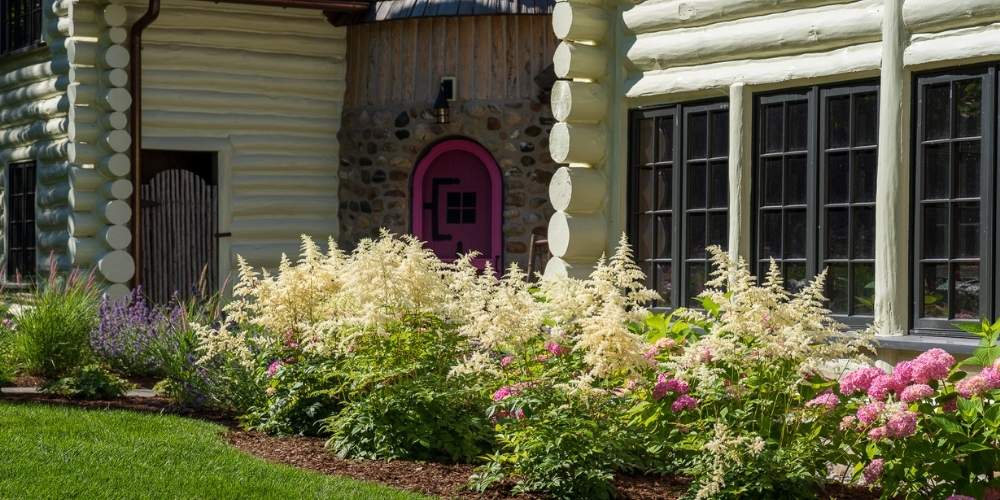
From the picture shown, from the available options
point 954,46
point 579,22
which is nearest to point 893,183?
point 954,46

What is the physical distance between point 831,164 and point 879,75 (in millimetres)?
676

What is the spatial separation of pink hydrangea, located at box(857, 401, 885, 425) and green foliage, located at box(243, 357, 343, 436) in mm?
3374

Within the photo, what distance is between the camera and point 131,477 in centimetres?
746

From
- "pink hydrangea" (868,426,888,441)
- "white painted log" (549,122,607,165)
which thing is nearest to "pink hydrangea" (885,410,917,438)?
"pink hydrangea" (868,426,888,441)

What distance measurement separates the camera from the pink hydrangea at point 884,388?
6.82m

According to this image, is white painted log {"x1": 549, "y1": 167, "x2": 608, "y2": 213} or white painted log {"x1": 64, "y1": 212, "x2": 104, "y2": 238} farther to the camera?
white painted log {"x1": 64, "y1": 212, "x2": 104, "y2": 238}

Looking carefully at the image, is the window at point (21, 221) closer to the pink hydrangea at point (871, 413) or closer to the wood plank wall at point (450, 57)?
the wood plank wall at point (450, 57)

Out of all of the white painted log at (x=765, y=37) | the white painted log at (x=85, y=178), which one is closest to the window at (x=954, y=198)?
the white painted log at (x=765, y=37)

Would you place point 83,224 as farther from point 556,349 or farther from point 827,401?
point 827,401

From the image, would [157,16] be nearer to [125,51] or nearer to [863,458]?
[125,51]

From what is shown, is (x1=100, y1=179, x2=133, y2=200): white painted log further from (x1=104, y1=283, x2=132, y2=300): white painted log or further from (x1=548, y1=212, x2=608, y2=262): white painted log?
(x1=548, y1=212, x2=608, y2=262): white painted log

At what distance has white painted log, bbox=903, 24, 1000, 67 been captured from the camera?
838cm

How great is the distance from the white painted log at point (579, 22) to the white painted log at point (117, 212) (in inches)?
269

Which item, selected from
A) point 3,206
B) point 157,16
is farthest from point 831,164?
point 3,206
